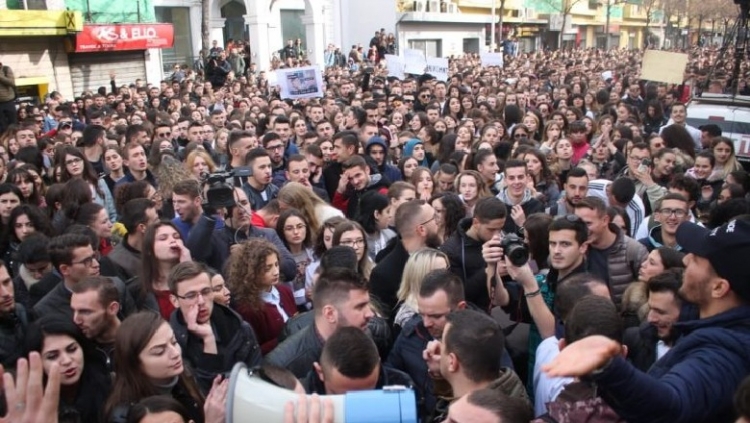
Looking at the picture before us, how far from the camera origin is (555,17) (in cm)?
5028

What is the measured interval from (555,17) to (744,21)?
3903 cm

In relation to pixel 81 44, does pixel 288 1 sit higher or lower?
higher

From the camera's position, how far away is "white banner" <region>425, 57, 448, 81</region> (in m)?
15.2

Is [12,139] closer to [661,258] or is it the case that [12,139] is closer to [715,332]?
[661,258]

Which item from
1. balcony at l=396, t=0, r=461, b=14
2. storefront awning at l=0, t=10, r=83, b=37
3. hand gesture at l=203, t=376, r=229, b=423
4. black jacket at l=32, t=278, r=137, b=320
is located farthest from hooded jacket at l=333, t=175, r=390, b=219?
balcony at l=396, t=0, r=461, b=14

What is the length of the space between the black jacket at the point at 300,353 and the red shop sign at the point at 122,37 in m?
18.7

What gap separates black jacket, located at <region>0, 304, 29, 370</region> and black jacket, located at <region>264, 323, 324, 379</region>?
4.23 ft

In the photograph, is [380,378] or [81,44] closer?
[380,378]

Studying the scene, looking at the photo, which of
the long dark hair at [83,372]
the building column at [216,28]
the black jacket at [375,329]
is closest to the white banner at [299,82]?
the black jacket at [375,329]

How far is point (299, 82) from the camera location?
1202 centimetres

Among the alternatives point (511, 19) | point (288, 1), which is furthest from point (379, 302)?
point (511, 19)

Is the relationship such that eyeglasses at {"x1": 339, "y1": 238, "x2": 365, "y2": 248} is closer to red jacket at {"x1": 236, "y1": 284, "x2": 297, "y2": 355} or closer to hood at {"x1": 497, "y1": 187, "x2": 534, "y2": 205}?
red jacket at {"x1": 236, "y1": 284, "x2": 297, "y2": 355}

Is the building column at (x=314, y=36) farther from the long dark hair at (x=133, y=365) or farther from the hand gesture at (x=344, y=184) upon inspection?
the long dark hair at (x=133, y=365)

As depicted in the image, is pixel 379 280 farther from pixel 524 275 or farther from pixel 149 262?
pixel 149 262
